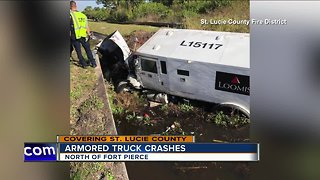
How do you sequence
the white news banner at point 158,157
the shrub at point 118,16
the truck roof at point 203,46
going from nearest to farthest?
the white news banner at point 158,157 < the truck roof at point 203,46 < the shrub at point 118,16

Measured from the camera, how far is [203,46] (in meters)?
4.62

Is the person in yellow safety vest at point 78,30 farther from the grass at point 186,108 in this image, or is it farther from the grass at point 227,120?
the grass at point 227,120

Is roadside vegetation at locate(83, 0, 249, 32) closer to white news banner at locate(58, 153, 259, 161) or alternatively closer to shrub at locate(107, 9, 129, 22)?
shrub at locate(107, 9, 129, 22)

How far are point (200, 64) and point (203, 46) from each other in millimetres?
226

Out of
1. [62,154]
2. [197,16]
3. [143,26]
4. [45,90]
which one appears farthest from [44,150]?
[197,16]

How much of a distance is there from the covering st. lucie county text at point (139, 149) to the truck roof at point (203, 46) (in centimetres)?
99

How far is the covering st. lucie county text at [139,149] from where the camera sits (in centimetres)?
430

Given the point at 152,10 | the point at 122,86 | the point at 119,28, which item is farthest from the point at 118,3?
the point at 122,86

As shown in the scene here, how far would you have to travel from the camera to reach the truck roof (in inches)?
174

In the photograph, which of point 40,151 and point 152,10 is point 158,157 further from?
point 152,10

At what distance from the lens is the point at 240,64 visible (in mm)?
4395

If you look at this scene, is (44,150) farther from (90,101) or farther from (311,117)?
(311,117)

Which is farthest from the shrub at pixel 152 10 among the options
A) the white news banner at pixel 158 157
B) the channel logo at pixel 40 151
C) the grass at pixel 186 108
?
the channel logo at pixel 40 151

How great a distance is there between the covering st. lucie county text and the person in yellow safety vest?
3.49ft
